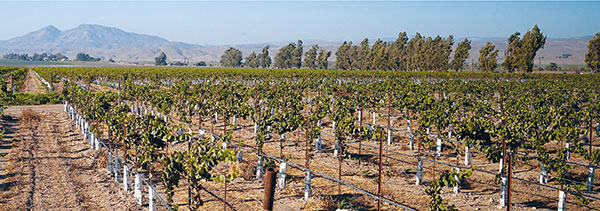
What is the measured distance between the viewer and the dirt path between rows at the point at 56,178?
13156 mm

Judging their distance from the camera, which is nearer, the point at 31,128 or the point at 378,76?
the point at 31,128

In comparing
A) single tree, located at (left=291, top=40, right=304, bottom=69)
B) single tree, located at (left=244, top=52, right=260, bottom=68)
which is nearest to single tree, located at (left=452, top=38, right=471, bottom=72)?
single tree, located at (left=291, top=40, right=304, bottom=69)

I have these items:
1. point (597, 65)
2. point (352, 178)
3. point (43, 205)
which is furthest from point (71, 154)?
point (597, 65)

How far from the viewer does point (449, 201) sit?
44.5 ft

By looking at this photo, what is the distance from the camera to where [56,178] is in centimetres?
1558

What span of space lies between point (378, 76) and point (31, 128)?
54.4 meters

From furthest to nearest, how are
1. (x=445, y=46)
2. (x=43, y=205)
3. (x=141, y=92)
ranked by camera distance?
(x=445, y=46)
(x=141, y=92)
(x=43, y=205)

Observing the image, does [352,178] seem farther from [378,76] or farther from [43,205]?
[378,76]

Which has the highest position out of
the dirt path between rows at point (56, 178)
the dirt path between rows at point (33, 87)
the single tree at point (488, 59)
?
the single tree at point (488, 59)

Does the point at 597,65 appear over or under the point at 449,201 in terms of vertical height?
over

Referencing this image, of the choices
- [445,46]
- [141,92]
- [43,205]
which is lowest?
[43,205]

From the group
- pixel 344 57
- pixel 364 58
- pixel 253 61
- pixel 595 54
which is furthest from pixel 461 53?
pixel 253 61

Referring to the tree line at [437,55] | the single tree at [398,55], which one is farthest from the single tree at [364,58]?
the single tree at [398,55]

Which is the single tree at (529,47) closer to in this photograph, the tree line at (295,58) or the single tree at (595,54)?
the single tree at (595,54)
